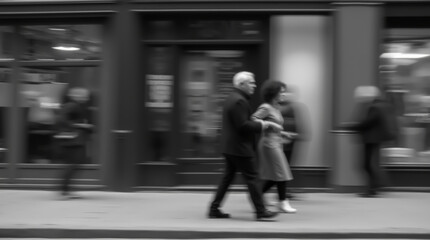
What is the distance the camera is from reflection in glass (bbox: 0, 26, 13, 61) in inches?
465

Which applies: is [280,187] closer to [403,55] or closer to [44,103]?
[403,55]

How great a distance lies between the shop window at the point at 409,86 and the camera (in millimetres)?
11477

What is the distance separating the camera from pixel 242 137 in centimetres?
848

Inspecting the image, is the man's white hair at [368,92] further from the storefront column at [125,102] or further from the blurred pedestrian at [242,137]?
the storefront column at [125,102]

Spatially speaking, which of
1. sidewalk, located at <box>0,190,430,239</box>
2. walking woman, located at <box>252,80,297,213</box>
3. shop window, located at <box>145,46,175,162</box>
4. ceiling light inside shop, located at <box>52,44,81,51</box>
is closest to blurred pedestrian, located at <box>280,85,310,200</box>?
walking woman, located at <box>252,80,297,213</box>

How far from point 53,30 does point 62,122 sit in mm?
2199

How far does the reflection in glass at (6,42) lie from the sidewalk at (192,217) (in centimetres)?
237

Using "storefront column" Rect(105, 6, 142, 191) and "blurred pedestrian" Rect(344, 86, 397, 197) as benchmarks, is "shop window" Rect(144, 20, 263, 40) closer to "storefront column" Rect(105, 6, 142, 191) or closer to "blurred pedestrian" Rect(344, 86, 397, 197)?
"storefront column" Rect(105, 6, 142, 191)

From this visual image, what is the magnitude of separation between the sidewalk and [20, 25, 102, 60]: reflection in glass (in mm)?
2350

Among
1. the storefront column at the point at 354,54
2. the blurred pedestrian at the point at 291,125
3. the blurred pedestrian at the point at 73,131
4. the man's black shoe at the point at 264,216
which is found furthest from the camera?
the storefront column at the point at 354,54

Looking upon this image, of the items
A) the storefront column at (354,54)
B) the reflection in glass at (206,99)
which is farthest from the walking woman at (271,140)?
the reflection in glass at (206,99)

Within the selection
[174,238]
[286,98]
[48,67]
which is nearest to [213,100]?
[286,98]

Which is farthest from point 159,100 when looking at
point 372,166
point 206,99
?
point 372,166

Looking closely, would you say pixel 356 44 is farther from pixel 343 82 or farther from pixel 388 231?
pixel 388 231
